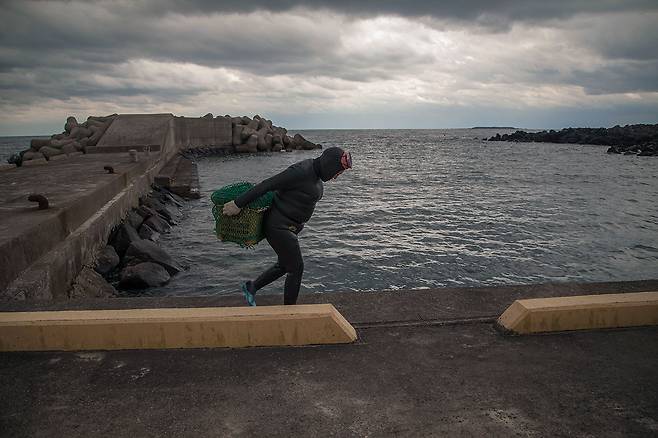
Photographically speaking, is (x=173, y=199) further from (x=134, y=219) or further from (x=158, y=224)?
(x=134, y=219)

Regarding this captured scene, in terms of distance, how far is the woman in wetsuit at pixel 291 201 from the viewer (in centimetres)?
347

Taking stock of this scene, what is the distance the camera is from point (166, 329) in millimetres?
3205

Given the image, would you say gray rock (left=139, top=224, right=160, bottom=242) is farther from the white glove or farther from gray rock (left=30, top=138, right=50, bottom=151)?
gray rock (left=30, top=138, right=50, bottom=151)

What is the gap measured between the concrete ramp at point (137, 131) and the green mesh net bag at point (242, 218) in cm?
2287

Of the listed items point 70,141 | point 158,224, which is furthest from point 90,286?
point 70,141

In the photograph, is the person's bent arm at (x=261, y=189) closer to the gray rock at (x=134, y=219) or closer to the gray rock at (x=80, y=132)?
the gray rock at (x=134, y=219)

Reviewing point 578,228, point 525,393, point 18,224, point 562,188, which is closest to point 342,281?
point 18,224

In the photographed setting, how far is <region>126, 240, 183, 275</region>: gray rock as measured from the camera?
898cm

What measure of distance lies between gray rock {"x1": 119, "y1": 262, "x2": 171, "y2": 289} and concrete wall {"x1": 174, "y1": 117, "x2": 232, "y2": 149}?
37967 millimetres

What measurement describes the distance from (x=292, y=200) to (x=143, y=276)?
5.68 meters

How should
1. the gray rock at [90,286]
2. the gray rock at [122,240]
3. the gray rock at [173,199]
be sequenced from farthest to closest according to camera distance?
1. the gray rock at [173,199]
2. the gray rock at [122,240]
3. the gray rock at [90,286]

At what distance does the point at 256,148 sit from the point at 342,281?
140 feet

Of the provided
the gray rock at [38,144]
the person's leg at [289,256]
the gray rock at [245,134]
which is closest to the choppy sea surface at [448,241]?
the person's leg at [289,256]

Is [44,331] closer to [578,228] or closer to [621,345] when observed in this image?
[621,345]
